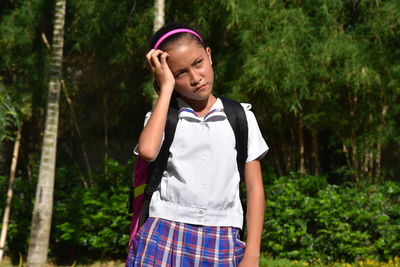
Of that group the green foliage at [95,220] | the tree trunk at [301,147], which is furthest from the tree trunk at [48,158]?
the tree trunk at [301,147]

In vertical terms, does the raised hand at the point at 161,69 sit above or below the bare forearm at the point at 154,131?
above

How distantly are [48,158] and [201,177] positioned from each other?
4.98 metres

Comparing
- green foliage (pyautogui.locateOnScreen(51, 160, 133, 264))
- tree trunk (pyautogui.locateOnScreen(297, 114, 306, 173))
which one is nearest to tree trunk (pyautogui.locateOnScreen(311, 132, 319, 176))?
tree trunk (pyautogui.locateOnScreen(297, 114, 306, 173))

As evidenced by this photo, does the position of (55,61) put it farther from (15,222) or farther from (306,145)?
(306,145)

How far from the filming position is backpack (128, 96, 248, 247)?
186 centimetres

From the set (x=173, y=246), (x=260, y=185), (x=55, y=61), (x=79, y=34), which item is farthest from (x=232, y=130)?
(x=79, y=34)

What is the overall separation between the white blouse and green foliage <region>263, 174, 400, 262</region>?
198 inches

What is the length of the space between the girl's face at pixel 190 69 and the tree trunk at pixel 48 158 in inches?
189

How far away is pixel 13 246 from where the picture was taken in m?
7.96

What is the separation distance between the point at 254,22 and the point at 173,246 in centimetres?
520

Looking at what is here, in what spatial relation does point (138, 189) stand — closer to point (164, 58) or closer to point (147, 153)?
point (147, 153)

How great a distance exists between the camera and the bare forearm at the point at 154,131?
70.1 inches

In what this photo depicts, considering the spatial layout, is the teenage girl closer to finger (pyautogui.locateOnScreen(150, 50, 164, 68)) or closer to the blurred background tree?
finger (pyautogui.locateOnScreen(150, 50, 164, 68))

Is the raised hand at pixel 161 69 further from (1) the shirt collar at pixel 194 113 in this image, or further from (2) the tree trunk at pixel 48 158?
(2) the tree trunk at pixel 48 158
